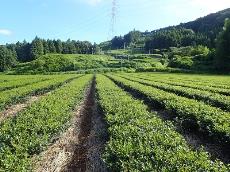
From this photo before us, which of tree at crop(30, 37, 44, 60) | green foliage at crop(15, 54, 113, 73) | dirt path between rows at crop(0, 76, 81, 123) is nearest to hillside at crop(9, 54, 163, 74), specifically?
green foliage at crop(15, 54, 113, 73)

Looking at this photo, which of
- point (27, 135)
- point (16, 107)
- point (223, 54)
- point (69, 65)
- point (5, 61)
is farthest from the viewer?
point (5, 61)

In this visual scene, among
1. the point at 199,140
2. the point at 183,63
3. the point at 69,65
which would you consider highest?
the point at 199,140

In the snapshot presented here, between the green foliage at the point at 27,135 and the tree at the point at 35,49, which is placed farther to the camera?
the tree at the point at 35,49

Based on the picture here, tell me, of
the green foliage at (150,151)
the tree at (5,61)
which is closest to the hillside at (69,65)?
the tree at (5,61)

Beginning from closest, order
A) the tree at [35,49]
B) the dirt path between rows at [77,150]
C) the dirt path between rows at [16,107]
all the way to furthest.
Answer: the dirt path between rows at [77,150]
the dirt path between rows at [16,107]
the tree at [35,49]

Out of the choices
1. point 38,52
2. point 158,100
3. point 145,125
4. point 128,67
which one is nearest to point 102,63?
point 128,67

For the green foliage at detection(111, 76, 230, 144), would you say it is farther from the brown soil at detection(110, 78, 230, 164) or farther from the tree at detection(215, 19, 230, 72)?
the tree at detection(215, 19, 230, 72)

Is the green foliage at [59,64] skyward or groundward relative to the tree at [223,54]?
groundward

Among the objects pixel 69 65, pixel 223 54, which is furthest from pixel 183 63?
pixel 69 65

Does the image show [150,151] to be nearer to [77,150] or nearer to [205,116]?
[77,150]

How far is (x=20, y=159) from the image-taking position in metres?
14.0

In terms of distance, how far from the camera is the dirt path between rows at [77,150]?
1655 cm

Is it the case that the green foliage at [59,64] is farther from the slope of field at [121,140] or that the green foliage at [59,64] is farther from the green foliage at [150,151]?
the green foliage at [150,151]

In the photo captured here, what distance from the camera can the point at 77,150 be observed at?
1930cm
